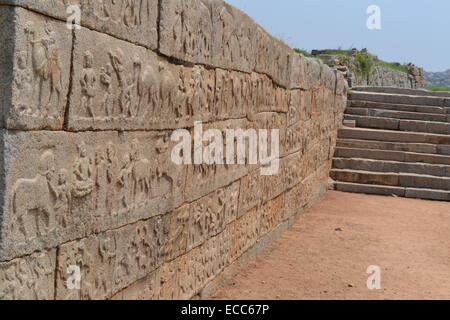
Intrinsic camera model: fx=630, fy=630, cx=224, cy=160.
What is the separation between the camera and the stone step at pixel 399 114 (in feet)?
46.6

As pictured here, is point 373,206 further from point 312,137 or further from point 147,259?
point 147,259

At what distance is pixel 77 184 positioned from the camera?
297cm

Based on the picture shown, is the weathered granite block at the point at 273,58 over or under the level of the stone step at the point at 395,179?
over

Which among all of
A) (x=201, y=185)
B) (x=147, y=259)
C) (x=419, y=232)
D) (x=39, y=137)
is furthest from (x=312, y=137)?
(x=39, y=137)

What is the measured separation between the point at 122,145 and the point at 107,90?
364mm

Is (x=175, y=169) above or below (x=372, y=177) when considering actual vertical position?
above

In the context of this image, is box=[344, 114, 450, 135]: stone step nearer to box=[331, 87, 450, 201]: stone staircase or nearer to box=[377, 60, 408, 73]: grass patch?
box=[331, 87, 450, 201]: stone staircase

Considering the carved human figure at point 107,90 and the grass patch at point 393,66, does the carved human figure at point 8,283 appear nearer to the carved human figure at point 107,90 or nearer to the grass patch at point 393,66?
the carved human figure at point 107,90

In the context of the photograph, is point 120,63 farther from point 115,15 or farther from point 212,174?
point 212,174

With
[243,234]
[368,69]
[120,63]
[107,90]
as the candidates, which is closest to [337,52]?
[368,69]

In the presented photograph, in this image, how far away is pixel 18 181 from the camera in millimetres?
2525

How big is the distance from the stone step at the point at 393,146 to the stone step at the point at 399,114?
142 centimetres

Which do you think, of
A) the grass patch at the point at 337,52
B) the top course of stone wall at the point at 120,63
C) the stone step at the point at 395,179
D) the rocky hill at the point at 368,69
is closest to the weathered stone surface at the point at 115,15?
the top course of stone wall at the point at 120,63

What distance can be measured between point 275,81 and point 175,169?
289cm
